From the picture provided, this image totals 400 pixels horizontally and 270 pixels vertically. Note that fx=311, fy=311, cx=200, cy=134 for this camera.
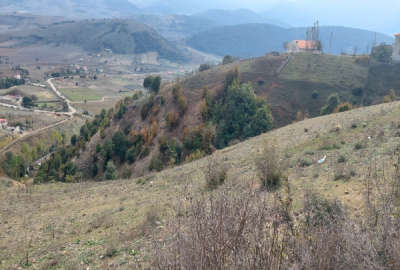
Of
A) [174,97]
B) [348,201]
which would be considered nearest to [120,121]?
[174,97]

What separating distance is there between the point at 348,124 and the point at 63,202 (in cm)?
2030

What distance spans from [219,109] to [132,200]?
31.3m

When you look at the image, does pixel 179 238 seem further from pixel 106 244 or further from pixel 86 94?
pixel 86 94

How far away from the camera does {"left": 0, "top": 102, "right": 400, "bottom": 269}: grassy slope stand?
10.5 metres

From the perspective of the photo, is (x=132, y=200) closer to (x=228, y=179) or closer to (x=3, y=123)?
(x=228, y=179)

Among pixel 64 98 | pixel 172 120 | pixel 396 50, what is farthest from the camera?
pixel 64 98

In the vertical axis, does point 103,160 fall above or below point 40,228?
below

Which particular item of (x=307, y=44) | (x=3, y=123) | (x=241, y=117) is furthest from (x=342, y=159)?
(x=3, y=123)

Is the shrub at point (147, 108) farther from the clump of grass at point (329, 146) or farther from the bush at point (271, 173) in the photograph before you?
the bush at point (271, 173)

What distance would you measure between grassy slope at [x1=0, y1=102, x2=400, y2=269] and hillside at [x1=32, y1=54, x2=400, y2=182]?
41.2 ft

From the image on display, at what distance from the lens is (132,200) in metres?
17.1

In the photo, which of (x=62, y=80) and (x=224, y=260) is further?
(x=62, y=80)

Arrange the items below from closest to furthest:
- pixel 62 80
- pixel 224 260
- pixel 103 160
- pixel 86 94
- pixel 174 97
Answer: pixel 224 260 → pixel 103 160 → pixel 174 97 → pixel 86 94 → pixel 62 80

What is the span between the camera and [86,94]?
126 meters
